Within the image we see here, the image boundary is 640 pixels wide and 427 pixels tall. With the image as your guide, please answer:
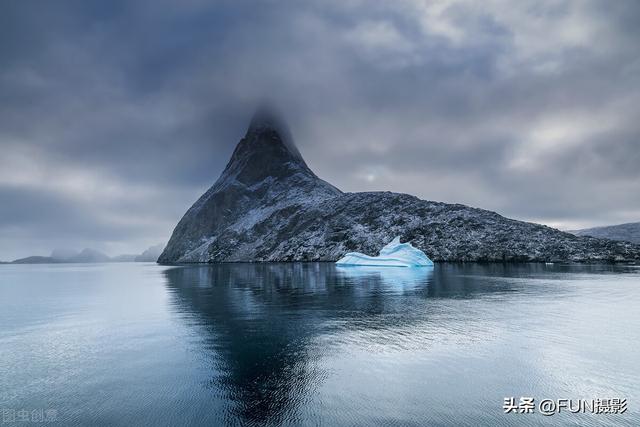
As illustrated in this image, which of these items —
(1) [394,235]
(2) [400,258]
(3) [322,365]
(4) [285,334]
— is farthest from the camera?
(1) [394,235]

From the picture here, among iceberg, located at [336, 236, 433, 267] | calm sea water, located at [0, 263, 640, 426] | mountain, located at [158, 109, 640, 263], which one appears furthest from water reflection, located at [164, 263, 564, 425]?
mountain, located at [158, 109, 640, 263]

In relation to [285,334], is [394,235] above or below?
above

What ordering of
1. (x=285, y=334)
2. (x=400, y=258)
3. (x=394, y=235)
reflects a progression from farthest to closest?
1. (x=394, y=235)
2. (x=400, y=258)
3. (x=285, y=334)

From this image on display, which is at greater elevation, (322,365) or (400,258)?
(400,258)

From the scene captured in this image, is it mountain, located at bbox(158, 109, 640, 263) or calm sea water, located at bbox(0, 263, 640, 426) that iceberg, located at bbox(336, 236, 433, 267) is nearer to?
mountain, located at bbox(158, 109, 640, 263)

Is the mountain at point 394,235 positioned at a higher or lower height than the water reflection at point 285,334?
higher

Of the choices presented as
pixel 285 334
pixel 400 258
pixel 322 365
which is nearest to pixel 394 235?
→ pixel 400 258

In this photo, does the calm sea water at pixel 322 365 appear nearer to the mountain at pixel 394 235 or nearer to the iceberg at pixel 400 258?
the iceberg at pixel 400 258

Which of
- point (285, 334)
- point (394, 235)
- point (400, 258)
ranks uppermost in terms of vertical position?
point (394, 235)

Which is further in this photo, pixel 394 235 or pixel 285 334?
pixel 394 235

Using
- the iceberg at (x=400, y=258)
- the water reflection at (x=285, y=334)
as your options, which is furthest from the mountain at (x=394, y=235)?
the water reflection at (x=285, y=334)

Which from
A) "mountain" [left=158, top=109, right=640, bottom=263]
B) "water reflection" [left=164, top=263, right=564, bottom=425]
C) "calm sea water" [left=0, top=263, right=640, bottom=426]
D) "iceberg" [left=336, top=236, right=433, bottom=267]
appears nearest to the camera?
"calm sea water" [left=0, top=263, right=640, bottom=426]

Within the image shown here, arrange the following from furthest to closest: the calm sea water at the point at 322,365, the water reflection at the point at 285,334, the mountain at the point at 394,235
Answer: the mountain at the point at 394,235 → the water reflection at the point at 285,334 → the calm sea water at the point at 322,365

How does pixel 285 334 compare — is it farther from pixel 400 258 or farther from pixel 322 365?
pixel 400 258
